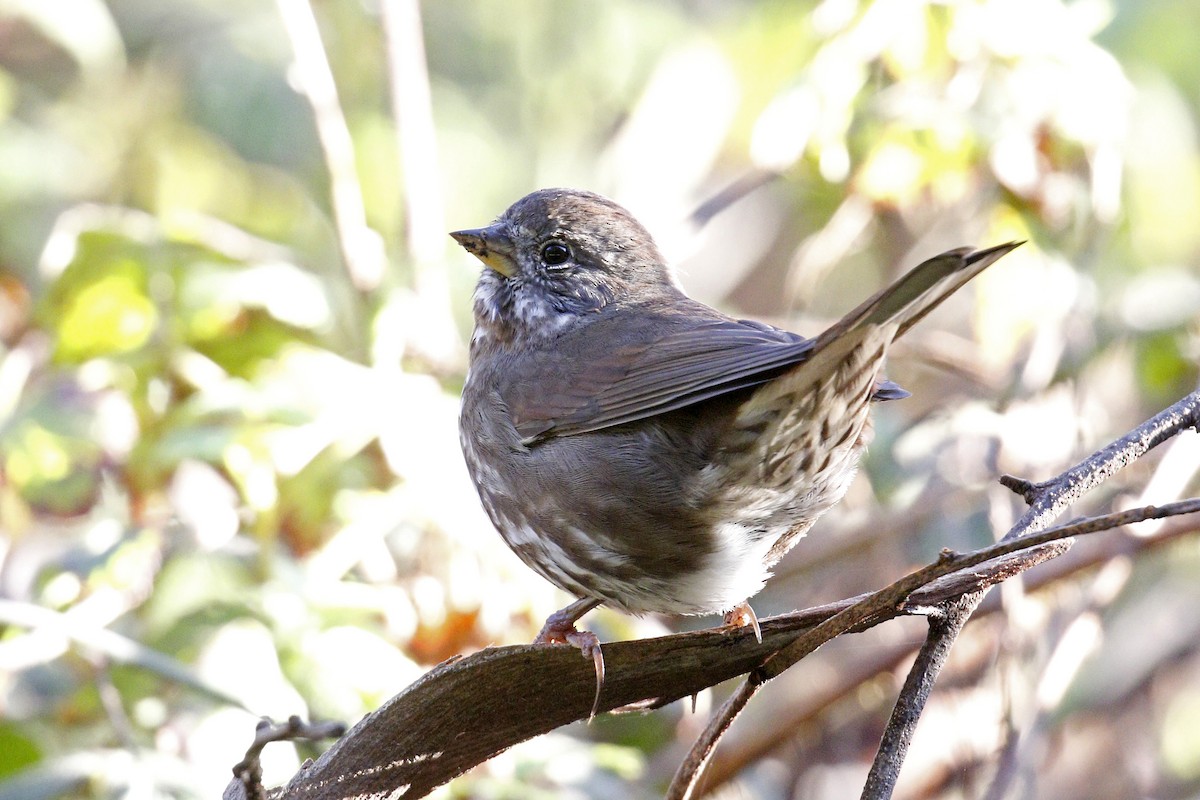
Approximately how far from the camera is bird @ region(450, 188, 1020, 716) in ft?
8.41


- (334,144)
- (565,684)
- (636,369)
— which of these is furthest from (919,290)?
(334,144)

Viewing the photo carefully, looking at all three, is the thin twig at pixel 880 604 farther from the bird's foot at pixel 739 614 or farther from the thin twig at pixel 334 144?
the thin twig at pixel 334 144

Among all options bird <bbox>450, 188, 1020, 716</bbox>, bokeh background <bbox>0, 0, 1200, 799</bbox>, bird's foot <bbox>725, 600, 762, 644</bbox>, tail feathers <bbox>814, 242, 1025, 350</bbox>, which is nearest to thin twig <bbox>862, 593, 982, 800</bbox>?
tail feathers <bbox>814, 242, 1025, 350</bbox>

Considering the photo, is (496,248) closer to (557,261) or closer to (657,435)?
(557,261)

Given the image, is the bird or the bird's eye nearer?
the bird

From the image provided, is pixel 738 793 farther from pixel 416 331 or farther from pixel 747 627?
pixel 747 627

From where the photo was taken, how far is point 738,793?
4074 mm

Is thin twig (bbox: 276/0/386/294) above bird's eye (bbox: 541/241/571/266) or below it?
above

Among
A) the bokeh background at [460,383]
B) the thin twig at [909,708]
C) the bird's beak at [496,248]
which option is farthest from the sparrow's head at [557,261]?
the thin twig at [909,708]

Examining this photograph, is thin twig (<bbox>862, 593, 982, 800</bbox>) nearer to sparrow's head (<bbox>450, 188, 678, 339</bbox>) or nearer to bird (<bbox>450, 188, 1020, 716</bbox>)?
bird (<bbox>450, 188, 1020, 716</bbox>)

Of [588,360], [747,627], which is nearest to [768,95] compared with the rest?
[588,360]

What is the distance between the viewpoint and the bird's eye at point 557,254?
357 cm

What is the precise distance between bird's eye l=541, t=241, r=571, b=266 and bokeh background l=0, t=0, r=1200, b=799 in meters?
0.56

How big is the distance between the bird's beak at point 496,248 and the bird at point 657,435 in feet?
0.08
